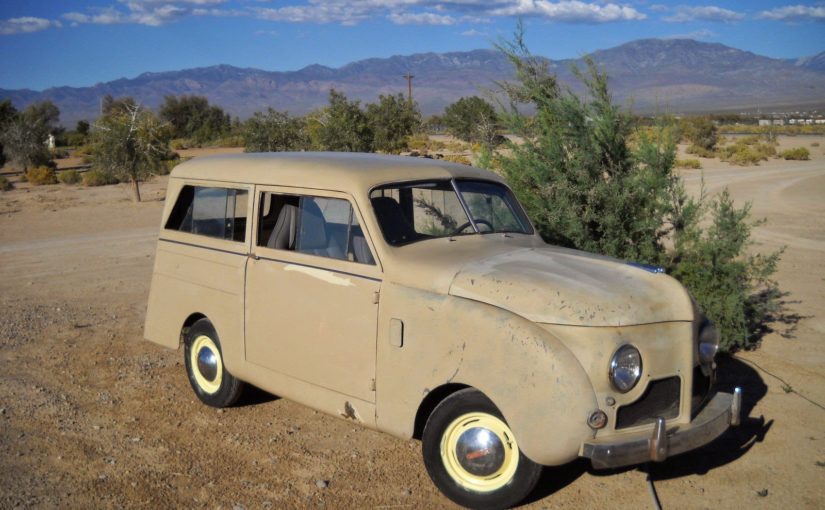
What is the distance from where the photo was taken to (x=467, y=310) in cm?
421

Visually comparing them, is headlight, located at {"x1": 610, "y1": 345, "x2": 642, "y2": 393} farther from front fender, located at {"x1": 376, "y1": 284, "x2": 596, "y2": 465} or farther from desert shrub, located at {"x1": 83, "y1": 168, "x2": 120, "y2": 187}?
desert shrub, located at {"x1": 83, "y1": 168, "x2": 120, "y2": 187}

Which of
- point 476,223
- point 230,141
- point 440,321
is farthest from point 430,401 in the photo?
point 230,141

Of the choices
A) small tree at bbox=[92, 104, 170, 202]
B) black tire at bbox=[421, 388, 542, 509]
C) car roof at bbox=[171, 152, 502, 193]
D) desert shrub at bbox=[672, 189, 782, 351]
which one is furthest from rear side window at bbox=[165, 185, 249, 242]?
small tree at bbox=[92, 104, 170, 202]

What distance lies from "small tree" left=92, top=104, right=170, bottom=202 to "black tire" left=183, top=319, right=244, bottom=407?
63.2ft

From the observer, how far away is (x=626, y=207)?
7.90 meters

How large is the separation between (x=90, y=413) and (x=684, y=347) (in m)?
4.44

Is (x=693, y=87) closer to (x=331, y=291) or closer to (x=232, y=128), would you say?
(x=232, y=128)

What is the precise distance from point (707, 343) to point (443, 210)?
6.39 ft

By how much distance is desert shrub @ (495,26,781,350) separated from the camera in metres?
7.54

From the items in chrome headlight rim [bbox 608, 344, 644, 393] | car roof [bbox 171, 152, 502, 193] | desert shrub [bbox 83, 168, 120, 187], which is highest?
car roof [bbox 171, 152, 502, 193]

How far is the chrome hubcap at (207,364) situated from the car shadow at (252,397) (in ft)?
0.96

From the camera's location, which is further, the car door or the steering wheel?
the steering wheel

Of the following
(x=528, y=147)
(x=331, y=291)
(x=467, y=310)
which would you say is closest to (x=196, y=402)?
(x=331, y=291)

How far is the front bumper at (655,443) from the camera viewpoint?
3.84 metres
